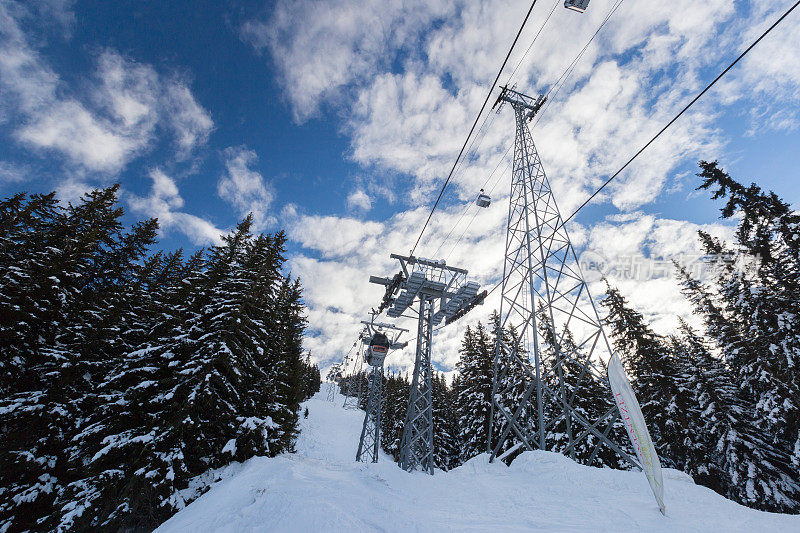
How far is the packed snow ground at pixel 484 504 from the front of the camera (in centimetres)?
462

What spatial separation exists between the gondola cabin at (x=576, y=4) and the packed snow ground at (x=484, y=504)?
367 inches

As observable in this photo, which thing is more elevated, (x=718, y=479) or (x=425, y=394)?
(x=425, y=394)

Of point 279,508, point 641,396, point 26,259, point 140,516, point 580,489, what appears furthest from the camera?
point 641,396

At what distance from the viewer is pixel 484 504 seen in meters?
6.53

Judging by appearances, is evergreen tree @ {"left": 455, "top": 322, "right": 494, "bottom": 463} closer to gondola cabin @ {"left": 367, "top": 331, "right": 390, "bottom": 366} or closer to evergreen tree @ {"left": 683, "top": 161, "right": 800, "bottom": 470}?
gondola cabin @ {"left": 367, "top": 331, "right": 390, "bottom": 366}

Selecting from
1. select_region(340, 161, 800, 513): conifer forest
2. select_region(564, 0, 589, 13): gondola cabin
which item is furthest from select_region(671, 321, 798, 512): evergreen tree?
select_region(564, 0, 589, 13): gondola cabin

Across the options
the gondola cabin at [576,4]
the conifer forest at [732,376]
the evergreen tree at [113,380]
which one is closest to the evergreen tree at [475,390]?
the conifer forest at [732,376]

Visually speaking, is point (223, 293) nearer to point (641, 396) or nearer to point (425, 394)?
point (425, 394)

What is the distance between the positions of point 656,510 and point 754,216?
62.6 feet

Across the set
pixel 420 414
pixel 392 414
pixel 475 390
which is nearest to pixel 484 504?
pixel 420 414

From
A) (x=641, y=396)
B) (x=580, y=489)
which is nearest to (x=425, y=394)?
(x=580, y=489)

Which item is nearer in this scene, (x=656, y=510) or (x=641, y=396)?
(x=656, y=510)

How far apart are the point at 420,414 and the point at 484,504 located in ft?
24.6

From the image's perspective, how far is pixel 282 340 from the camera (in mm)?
19062
